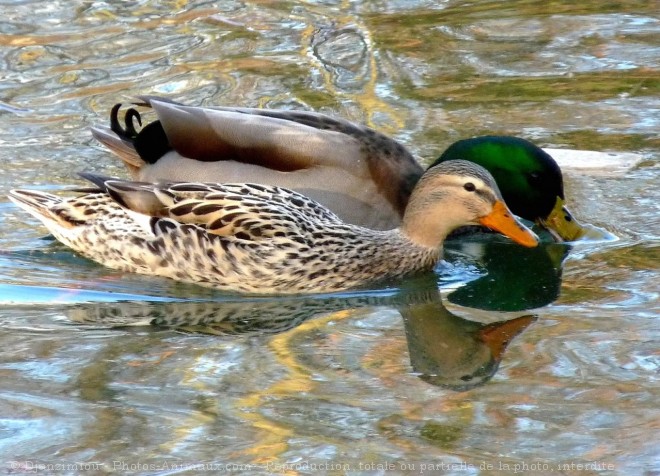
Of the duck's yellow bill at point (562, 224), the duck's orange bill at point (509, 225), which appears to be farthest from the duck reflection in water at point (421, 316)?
the duck's yellow bill at point (562, 224)

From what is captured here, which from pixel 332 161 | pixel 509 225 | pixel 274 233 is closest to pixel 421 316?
pixel 509 225

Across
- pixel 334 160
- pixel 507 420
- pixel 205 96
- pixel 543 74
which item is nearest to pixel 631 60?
pixel 543 74

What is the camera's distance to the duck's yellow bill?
746 centimetres

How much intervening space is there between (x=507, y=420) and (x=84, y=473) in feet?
4.96

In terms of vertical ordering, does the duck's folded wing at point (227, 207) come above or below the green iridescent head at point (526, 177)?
above

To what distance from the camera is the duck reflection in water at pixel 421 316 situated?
5.59 metres

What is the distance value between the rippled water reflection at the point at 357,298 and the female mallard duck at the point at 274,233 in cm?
14

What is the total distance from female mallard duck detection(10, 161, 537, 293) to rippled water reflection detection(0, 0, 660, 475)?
14cm

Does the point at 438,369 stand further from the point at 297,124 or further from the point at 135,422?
the point at 297,124

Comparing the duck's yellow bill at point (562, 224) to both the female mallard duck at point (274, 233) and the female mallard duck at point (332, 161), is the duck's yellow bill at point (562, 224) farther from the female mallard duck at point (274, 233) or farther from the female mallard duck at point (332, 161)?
the female mallard duck at point (274, 233)

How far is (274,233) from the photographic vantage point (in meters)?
6.61

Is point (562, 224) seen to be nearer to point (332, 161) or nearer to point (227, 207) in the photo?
point (332, 161)

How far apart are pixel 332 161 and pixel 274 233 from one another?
78cm

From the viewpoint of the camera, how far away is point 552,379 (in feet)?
17.2
